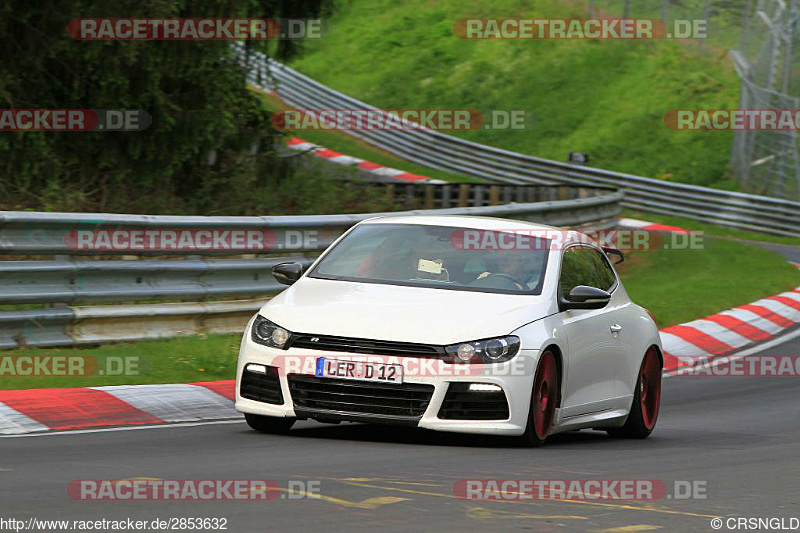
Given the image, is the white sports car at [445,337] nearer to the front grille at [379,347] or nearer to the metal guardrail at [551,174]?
the front grille at [379,347]

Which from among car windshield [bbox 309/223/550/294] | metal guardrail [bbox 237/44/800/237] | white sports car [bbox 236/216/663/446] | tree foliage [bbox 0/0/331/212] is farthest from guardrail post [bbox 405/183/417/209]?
car windshield [bbox 309/223/550/294]

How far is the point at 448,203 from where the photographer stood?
86.4 ft

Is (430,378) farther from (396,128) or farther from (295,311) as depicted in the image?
(396,128)

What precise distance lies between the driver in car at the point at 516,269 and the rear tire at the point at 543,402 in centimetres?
59

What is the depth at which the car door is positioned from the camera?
921 centimetres

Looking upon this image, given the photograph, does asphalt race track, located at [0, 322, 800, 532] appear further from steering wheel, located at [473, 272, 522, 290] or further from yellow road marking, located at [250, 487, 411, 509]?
steering wheel, located at [473, 272, 522, 290]

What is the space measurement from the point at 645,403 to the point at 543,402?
Result: 1.96 metres

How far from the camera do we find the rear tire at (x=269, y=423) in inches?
348

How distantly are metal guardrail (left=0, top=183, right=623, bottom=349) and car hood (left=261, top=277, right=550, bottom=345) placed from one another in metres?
2.94

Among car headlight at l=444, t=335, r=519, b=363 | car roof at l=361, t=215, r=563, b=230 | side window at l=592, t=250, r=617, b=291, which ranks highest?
car roof at l=361, t=215, r=563, b=230

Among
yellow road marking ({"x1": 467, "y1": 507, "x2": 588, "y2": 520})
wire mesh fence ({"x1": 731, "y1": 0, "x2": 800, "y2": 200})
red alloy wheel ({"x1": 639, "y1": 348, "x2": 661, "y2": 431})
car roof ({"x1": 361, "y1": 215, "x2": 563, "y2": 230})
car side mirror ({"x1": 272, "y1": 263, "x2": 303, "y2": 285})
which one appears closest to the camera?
yellow road marking ({"x1": 467, "y1": 507, "x2": 588, "y2": 520})

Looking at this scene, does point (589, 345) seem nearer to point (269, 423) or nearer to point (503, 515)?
point (269, 423)

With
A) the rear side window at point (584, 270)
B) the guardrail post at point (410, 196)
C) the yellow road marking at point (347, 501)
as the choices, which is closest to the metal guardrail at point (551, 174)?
the guardrail post at point (410, 196)

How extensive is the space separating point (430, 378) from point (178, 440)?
1516mm
